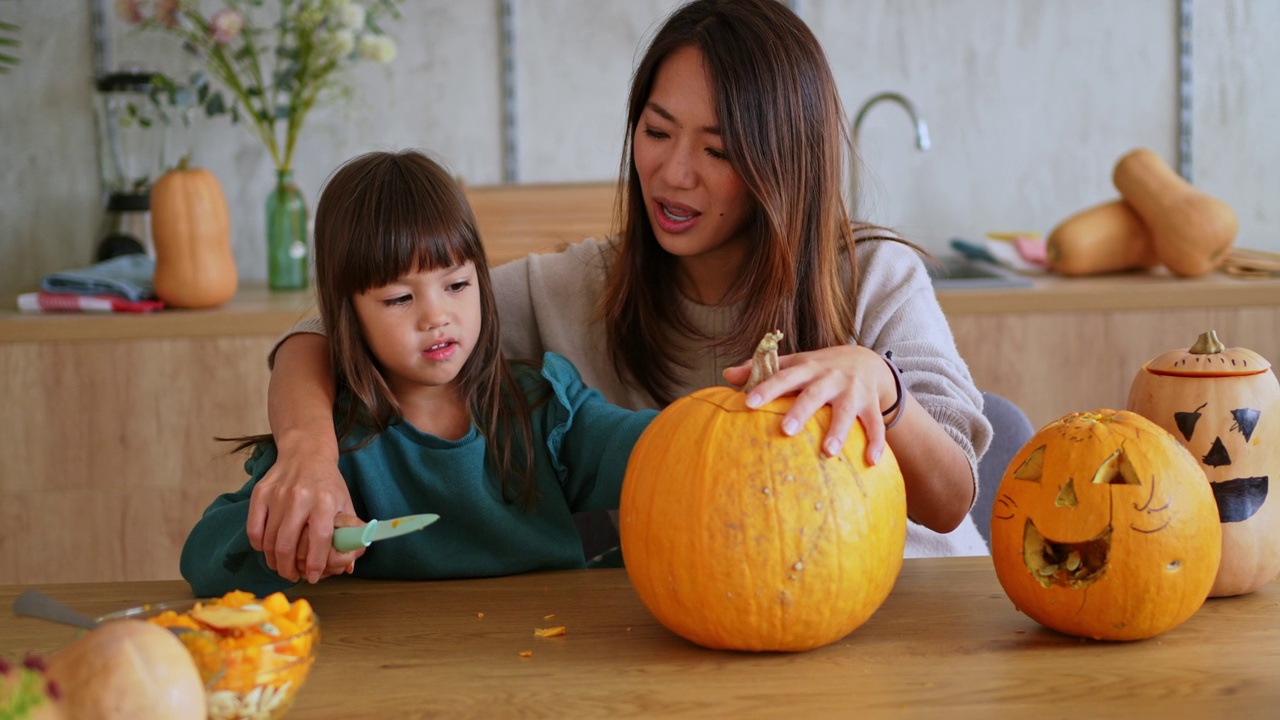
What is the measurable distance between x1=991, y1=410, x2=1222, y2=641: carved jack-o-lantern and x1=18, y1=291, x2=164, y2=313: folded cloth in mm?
1955

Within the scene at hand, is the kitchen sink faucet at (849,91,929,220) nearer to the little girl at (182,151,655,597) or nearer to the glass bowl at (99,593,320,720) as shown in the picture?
the little girl at (182,151,655,597)

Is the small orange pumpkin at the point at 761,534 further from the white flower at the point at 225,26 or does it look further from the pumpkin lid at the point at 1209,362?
the white flower at the point at 225,26

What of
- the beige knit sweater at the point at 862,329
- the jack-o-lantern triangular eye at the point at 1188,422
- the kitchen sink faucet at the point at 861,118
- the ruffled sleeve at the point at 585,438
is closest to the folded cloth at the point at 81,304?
the beige knit sweater at the point at 862,329

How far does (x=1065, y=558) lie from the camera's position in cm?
88

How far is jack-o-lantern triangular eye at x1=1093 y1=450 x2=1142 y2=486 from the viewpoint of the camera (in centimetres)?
86

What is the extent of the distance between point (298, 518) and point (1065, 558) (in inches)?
23.8

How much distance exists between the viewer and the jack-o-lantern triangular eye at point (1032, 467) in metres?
0.90

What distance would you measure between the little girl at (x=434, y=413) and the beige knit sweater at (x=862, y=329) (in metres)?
0.17

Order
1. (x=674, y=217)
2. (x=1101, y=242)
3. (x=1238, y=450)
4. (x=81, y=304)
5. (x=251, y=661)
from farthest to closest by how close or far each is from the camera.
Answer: (x=1101, y=242)
(x=81, y=304)
(x=674, y=217)
(x=1238, y=450)
(x=251, y=661)

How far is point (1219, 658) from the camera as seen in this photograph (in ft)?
2.74

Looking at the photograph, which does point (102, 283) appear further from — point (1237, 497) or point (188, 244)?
point (1237, 497)

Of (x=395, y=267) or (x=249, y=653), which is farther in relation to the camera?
(x=395, y=267)

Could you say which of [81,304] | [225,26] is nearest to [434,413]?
[81,304]

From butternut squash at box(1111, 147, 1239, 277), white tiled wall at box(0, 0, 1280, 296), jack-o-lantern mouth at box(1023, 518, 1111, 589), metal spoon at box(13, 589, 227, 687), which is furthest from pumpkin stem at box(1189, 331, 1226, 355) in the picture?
white tiled wall at box(0, 0, 1280, 296)
